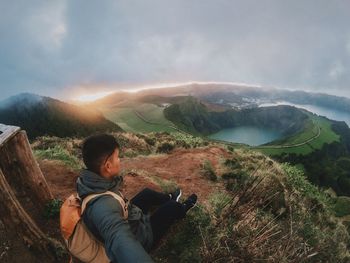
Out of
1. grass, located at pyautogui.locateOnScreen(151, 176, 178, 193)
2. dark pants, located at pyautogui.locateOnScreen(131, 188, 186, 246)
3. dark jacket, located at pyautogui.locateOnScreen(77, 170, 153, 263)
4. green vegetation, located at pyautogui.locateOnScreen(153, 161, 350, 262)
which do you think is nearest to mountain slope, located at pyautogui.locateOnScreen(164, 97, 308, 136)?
grass, located at pyautogui.locateOnScreen(151, 176, 178, 193)

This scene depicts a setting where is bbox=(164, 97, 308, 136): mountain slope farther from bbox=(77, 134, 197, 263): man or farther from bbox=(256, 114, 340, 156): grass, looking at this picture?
bbox=(77, 134, 197, 263): man

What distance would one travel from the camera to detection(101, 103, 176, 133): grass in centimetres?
7369

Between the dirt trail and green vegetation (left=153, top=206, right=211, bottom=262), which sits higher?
green vegetation (left=153, top=206, right=211, bottom=262)

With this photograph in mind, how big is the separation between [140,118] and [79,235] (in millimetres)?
78677

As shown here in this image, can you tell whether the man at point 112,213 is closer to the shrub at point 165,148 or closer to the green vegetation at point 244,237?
the green vegetation at point 244,237

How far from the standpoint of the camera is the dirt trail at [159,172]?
29.8 ft

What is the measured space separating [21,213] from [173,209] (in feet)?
6.95

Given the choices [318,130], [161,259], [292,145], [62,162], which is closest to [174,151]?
[62,162]

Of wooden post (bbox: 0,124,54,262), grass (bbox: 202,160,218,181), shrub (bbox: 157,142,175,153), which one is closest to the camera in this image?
wooden post (bbox: 0,124,54,262)

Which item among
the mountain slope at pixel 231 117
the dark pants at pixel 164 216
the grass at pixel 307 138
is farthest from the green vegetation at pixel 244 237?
the mountain slope at pixel 231 117

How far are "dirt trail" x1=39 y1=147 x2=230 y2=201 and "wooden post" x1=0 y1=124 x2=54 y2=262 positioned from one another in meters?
1.12

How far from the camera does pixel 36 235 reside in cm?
558

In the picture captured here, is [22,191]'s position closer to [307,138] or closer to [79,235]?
[79,235]

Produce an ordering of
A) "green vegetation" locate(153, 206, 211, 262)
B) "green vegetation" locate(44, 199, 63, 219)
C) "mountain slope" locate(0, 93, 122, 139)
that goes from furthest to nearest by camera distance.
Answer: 1. "mountain slope" locate(0, 93, 122, 139)
2. "green vegetation" locate(44, 199, 63, 219)
3. "green vegetation" locate(153, 206, 211, 262)
